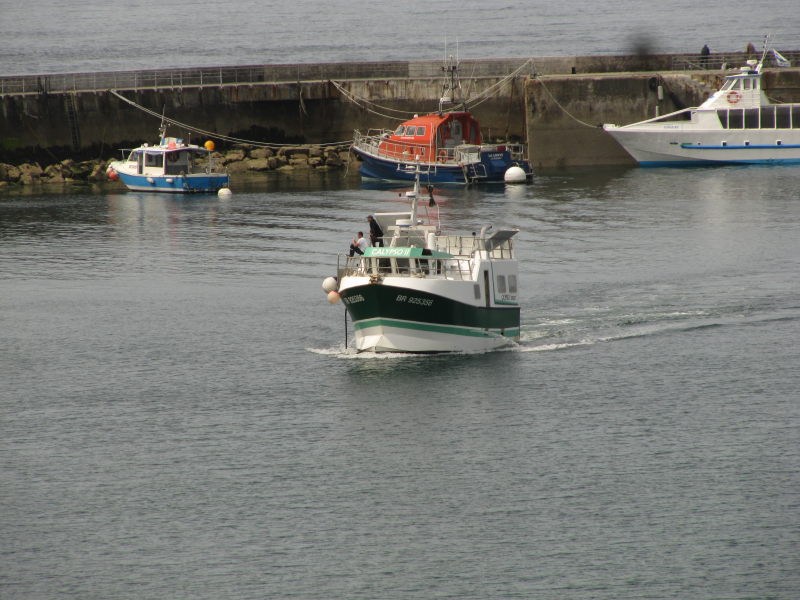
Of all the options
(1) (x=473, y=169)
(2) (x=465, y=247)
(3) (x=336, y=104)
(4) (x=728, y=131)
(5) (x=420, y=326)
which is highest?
(3) (x=336, y=104)

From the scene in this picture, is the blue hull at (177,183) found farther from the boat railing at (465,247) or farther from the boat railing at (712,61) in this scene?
the boat railing at (465,247)

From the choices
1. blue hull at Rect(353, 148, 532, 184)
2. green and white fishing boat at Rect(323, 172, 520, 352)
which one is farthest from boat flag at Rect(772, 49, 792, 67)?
green and white fishing boat at Rect(323, 172, 520, 352)

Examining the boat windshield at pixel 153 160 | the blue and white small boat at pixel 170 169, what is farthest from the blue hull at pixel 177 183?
the boat windshield at pixel 153 160

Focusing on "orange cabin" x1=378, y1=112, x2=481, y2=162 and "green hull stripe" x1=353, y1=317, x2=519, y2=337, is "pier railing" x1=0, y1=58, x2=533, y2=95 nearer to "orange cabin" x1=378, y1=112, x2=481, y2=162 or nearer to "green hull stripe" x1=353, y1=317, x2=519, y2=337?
"orange cabin" x1=378, y1=112, x2=481, y2=162

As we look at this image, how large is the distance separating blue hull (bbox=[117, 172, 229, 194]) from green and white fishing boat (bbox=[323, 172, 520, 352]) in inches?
1502

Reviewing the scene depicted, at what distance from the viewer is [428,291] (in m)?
33.1

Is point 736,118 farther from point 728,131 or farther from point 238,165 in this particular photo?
point 238,165

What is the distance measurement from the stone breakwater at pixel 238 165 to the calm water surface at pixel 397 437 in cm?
2841

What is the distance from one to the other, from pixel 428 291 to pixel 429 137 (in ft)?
134

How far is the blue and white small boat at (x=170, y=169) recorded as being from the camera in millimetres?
72375

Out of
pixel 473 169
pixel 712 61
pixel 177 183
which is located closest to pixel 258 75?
pixel 177 183

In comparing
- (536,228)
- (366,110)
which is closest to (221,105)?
(366,110)

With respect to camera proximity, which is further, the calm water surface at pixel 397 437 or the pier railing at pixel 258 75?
the pier railing at pixel 258 75

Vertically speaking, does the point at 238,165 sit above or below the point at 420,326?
above
